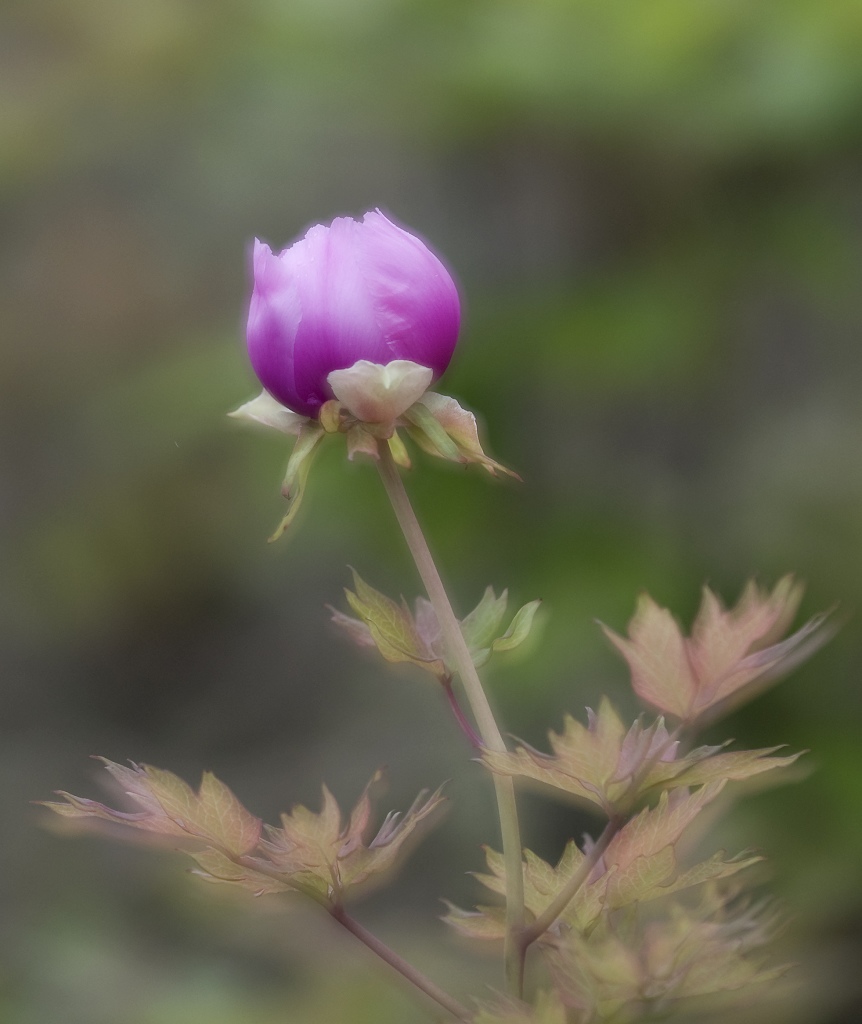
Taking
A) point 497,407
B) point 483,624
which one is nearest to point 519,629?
point 483,624

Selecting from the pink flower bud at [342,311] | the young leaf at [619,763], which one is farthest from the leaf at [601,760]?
the pink flower bud at [342,311]

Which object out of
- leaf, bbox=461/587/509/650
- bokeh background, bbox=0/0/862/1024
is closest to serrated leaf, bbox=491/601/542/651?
leaf, bbox=461/587/509/650

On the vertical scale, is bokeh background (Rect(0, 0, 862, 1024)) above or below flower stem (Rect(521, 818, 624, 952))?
above

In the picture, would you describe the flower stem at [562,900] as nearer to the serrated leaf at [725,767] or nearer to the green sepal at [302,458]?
the serrated leaf at [725,767]

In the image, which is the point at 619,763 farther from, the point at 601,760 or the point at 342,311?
the point at 342,311

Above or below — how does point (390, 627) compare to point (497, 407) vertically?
below

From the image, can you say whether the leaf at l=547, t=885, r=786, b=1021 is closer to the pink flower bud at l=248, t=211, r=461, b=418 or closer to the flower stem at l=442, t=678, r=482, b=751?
the flower stem at l=442, t=678, r=482, b=751
